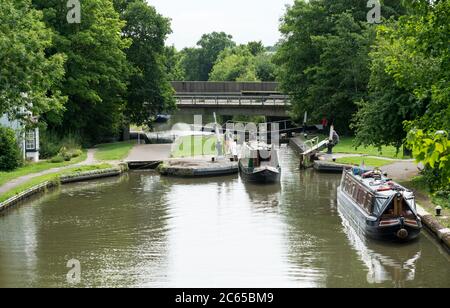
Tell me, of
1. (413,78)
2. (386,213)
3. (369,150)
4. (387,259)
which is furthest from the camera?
(369,150)

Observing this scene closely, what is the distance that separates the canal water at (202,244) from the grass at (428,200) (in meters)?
1.66

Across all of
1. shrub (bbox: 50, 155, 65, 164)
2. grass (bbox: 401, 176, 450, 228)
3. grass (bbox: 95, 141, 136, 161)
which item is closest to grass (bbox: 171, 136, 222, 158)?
grass (bbox: 95, 141, 136, 161)

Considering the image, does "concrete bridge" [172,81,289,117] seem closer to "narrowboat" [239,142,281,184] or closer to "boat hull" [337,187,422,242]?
"narrowboat" [239,142,281,184]

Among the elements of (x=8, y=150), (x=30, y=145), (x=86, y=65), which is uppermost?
(x=86, y=65)

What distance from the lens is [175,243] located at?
2608 centimetres

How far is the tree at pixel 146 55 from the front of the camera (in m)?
61.4

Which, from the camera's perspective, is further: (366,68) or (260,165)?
(366,68)

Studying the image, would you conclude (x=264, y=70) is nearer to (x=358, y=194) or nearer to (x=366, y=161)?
(x=366, y=161)

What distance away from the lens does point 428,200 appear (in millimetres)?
31016

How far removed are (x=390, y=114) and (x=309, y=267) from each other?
14508mm

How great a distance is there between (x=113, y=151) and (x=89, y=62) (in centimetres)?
703

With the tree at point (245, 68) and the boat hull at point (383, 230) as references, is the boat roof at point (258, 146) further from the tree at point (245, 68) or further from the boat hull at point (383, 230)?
the tree at point (245, 68)

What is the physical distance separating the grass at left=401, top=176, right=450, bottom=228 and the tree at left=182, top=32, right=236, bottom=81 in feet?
403

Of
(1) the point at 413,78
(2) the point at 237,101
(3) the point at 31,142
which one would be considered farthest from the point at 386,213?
(2) the point at 237,101
